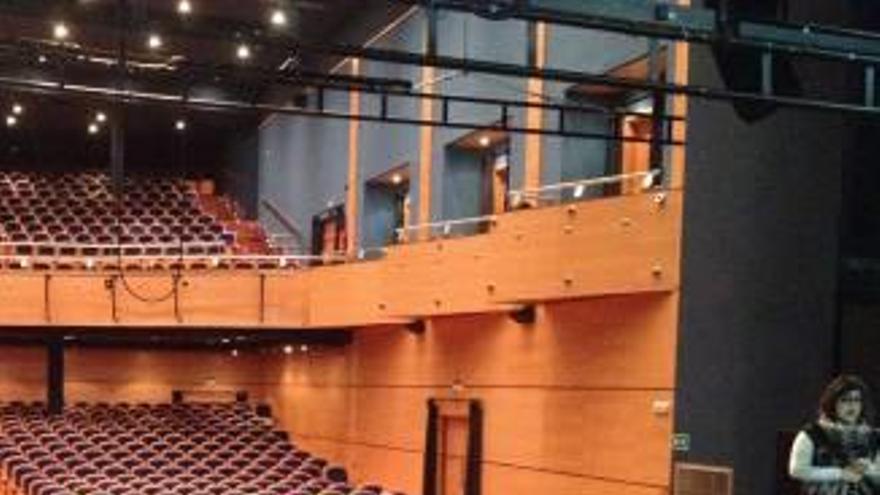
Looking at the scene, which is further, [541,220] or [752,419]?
[541,220]

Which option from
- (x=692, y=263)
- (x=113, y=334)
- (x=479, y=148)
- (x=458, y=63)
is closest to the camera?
(x=458, y=63)

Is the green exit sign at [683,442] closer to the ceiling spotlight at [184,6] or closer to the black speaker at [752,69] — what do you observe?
the black speaker at [752,69]

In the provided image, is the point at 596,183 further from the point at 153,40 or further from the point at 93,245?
the point at 93,245

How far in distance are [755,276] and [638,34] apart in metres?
4.06

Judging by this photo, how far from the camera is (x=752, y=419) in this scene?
8.42 metres

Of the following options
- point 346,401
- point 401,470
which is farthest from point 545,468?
point 346,401

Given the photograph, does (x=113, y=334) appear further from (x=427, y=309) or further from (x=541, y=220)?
(x=541, y=220)

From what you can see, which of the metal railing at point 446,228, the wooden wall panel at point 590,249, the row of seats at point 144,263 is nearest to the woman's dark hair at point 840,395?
the wooden wall panel at point 590,249

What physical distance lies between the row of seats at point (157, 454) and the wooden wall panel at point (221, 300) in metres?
1.29

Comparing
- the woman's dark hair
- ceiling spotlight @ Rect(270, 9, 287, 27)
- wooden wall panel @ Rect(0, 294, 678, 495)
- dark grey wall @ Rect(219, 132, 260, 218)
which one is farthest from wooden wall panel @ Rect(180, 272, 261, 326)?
the woman's dark hair

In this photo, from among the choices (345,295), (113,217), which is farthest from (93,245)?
(345,295)

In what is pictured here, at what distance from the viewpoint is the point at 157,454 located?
13297mm

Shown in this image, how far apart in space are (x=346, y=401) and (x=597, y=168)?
224 inches

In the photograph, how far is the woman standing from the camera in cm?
322
